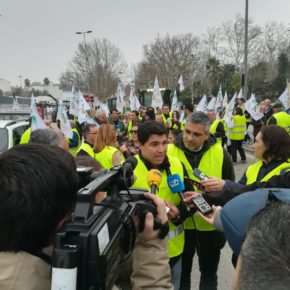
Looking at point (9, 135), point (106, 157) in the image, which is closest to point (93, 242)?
point (106, 157)

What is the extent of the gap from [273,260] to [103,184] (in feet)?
1.98

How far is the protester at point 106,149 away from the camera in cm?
461

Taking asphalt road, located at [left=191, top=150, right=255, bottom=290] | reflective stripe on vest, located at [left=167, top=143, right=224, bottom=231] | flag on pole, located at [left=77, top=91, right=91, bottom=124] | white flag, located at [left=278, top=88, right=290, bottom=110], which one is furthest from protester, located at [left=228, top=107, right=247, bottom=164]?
reflective stripe on vest, located at [left=167, top=143, right=224, bottom=231]

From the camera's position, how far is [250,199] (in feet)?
3.57

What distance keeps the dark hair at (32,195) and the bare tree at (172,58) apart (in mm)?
44241

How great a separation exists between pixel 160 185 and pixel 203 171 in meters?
0.58

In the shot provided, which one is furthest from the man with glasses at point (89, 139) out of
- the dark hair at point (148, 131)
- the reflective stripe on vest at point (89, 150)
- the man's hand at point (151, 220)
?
the man's hand at point (151, 220)

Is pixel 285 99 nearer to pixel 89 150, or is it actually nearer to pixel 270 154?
pixel 89 150

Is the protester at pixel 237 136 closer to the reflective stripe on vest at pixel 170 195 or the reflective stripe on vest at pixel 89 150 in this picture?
the reflective stripe on vest at pixel 89 150

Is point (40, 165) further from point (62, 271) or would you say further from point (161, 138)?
point (161, 138)

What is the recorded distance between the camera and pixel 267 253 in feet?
2.71

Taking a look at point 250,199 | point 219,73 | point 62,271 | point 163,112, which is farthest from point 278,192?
point 219,73

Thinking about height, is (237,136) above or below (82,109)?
below

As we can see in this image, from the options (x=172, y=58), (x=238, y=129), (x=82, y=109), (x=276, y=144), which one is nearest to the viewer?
(x=276, y=144)
